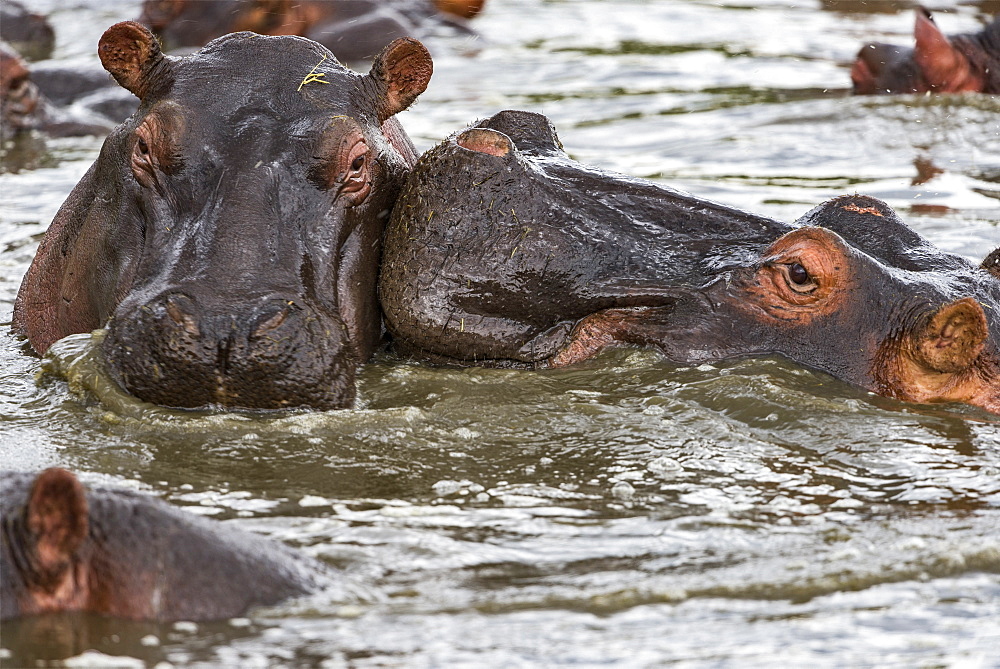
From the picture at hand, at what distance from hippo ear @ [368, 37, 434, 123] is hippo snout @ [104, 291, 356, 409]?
3.68 ft

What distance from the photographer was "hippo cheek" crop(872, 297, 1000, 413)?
16.7 ft

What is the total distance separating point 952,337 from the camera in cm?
A: 514

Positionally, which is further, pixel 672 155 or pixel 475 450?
pixel 672 155

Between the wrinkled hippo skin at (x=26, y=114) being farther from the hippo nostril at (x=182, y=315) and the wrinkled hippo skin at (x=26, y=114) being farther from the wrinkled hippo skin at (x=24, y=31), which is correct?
the hippo nostril at (x=182, y=315)

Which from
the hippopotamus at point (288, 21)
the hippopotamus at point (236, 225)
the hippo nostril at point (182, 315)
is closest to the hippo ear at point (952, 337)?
the hippopotamus at point (236, 225)

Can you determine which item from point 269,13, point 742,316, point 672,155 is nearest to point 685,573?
point 742,316

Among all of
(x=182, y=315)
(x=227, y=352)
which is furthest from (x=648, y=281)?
(x=182, y=315)

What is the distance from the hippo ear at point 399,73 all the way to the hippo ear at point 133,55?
812 mm

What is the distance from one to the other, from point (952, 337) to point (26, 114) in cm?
919

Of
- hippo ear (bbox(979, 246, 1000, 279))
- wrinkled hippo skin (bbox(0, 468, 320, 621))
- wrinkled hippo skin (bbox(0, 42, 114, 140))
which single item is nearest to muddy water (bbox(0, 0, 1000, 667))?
wrinkled hippo skin (bbox(0, 468, 320, 621))

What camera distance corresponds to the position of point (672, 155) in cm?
1084

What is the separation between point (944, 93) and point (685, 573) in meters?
9.60

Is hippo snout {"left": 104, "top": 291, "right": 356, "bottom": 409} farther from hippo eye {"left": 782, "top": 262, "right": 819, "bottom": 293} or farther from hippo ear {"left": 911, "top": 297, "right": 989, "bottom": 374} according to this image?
hippo ear {"left": 911, "top": 297, "right": 989, "bottom": 374}

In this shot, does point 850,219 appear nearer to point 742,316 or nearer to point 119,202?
point 742,316
